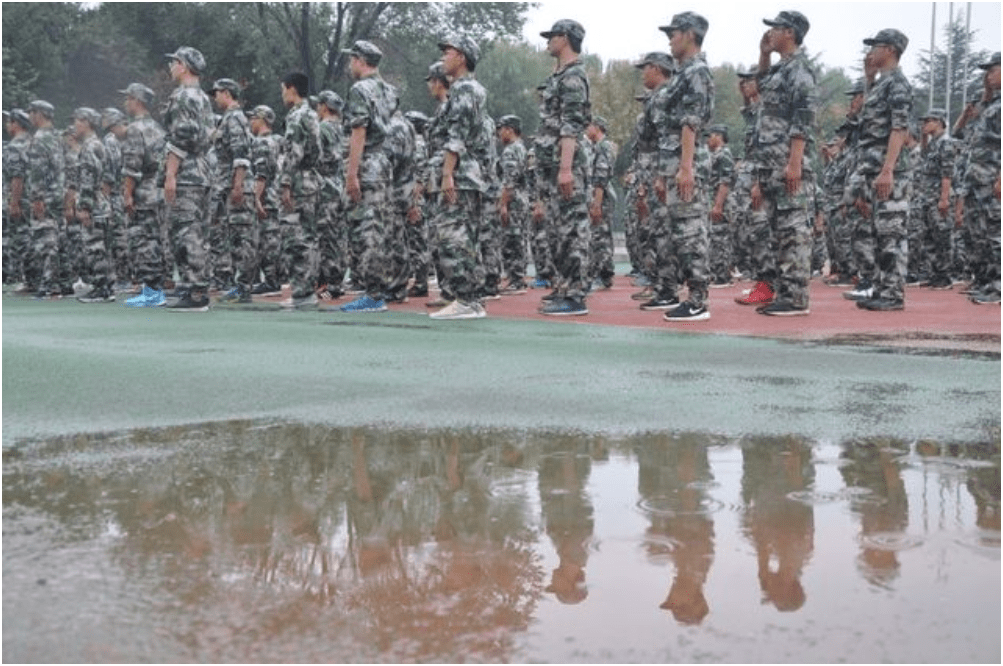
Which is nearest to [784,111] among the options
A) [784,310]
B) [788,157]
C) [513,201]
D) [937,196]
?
[788,157]

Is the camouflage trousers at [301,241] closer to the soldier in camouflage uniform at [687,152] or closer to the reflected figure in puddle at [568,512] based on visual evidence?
the soldier in camouflage uniform at [687,152]

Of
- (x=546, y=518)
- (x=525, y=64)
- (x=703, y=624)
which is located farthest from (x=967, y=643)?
(x=525, y=64)

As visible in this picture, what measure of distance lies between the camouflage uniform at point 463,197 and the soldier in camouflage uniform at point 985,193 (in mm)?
4347

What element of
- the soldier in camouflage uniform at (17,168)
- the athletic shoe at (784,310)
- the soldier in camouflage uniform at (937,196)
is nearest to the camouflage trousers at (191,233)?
the soldier in camouflage uniform at (17,168)

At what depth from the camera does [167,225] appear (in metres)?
12.9

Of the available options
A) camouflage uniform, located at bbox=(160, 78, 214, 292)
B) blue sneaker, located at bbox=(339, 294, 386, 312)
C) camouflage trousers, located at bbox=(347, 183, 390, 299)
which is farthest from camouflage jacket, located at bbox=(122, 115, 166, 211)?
blue sneaker, located at bbox=(339, 294, 386, 312)

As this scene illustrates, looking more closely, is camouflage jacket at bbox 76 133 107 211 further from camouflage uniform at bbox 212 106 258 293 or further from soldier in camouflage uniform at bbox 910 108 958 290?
soldier in camouflage uniform at bbox 910 108 958 290

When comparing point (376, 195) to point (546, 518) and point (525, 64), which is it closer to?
point (546, 518)

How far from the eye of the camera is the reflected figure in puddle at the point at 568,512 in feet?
8.29

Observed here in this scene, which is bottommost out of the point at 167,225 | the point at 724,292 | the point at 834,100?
the point at 724,292

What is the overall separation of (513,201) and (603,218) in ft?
6.24

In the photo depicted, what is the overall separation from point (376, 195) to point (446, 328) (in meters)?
2.15

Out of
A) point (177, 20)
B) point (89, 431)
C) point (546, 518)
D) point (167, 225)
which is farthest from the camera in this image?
point (177, 20)

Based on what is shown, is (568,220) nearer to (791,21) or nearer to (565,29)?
(565,29)
